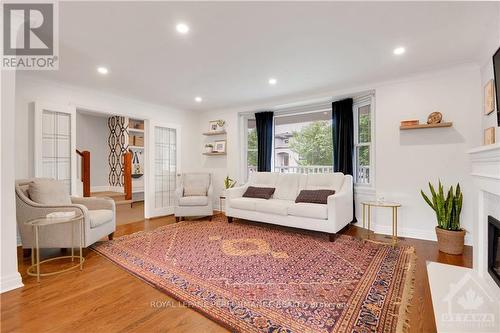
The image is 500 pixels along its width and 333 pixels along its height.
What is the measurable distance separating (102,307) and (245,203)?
8.49ft

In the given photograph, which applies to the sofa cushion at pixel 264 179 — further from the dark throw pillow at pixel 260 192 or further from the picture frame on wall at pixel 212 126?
the picture frame on wall at pixel 212 126

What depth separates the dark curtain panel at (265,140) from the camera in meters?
5.23

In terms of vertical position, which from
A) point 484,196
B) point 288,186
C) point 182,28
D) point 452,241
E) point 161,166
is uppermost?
point 182,28

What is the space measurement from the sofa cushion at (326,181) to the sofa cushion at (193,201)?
197 cm

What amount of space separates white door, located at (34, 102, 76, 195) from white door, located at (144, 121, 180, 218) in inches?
53.2

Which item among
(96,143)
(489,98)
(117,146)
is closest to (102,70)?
(117,146)


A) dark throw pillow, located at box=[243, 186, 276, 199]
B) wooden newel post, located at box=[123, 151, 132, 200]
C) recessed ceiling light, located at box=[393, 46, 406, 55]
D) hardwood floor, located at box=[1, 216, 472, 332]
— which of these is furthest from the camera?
wooden newel post, located at box=[123, 151, 132, 200]

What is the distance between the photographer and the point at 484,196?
200 centimetres

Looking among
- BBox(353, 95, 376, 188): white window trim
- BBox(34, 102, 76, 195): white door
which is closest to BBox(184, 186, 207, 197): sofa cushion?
BBox(34, 102, 76, 195): white door

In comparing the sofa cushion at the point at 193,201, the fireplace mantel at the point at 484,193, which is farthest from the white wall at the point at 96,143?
the fireplace mantel at the point at 484,193

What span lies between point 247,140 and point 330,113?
1.97m

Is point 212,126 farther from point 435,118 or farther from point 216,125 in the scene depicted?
point 435,118

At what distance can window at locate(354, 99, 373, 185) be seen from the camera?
4.17 m

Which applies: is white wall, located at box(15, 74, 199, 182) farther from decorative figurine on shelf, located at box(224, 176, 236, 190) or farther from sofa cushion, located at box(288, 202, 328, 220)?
sofa cushion, located at box(288, 202, 328, 220)
